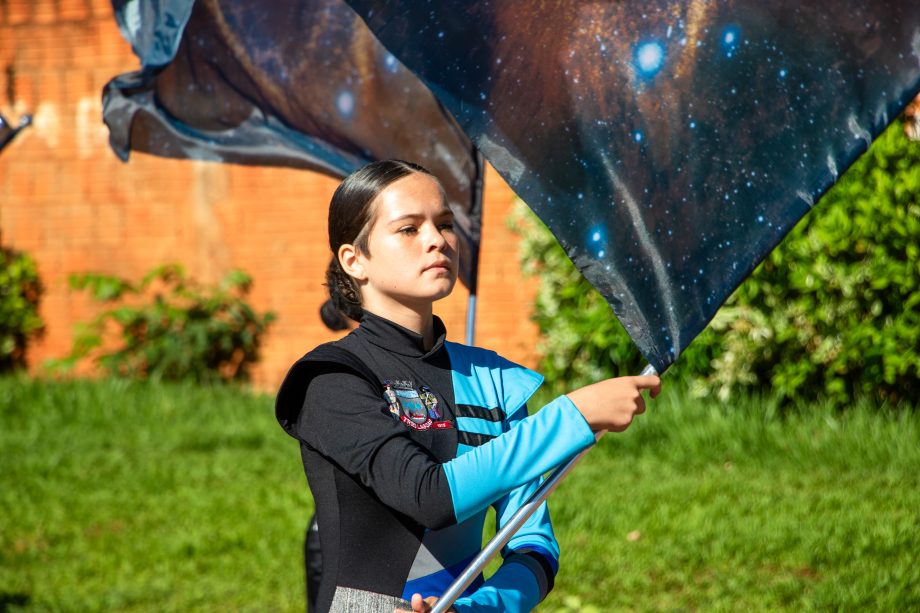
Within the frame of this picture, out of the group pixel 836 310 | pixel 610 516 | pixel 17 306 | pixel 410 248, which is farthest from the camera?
pixel 17 306

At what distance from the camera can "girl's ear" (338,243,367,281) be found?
214cm

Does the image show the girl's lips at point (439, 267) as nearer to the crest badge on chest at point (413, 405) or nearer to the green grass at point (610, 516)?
the crest badge on chest at point (413, 405)

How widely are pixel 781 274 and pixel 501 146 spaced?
4.29 m

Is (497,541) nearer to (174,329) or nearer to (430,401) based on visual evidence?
(430,401)

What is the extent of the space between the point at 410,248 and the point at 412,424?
340 mm

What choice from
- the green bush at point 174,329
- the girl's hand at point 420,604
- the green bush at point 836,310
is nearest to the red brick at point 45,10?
the green bush at point 174,329

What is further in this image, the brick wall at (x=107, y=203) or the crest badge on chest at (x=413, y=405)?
the brick wall at (x=107, y=203)

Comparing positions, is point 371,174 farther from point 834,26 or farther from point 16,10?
point 16,10

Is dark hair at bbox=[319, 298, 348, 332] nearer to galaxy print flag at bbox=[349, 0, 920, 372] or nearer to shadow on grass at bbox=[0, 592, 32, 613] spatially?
galaxy print flag at bbox=[349, 0, 920, 372]

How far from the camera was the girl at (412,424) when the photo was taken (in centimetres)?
179

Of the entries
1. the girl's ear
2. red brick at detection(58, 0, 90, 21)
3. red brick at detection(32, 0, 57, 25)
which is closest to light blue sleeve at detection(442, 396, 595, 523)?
the girl's ear

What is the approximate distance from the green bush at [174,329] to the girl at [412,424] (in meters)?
6.38

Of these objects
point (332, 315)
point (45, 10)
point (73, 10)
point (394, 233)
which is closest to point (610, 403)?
point (394, 233)

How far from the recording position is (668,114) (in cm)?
195
